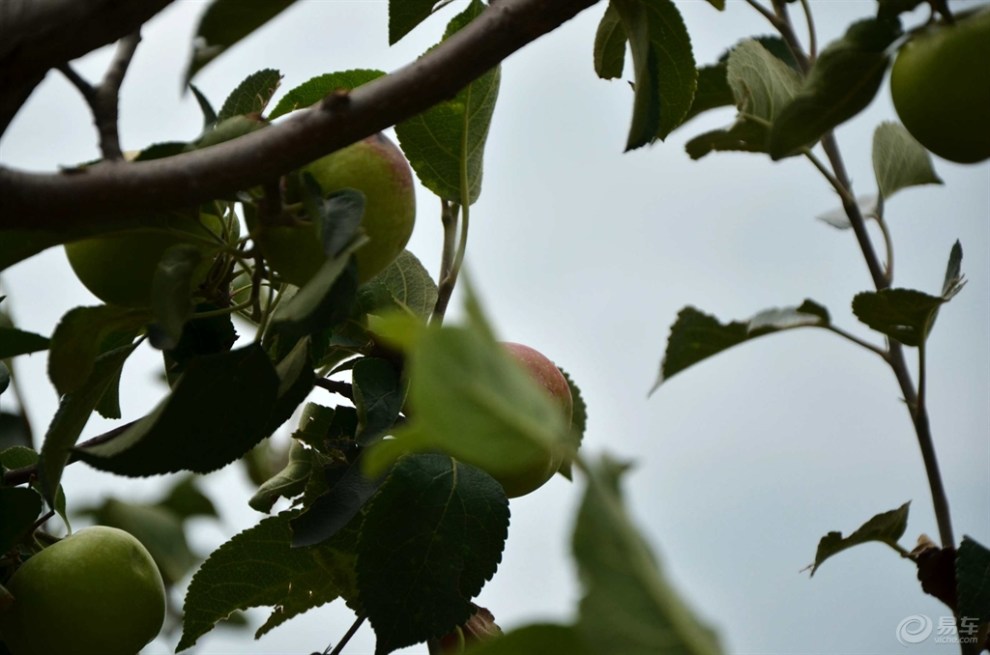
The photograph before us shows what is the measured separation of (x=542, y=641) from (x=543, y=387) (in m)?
0.64

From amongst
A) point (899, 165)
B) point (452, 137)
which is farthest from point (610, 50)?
point (899, 165)

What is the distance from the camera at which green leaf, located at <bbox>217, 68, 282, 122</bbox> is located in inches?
31.7

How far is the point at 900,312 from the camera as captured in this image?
0.87 meters

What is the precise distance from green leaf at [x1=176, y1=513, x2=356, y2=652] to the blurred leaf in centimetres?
19

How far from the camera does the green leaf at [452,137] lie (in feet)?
3.03

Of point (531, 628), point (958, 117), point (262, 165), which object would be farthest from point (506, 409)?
point (958, 117)

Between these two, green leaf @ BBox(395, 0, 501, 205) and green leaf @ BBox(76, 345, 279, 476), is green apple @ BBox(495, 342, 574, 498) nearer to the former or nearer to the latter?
green leaf @ BBox(395, 0, 501, 205)

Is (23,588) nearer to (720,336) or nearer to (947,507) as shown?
(720,336)

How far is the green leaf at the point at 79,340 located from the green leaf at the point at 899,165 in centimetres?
79

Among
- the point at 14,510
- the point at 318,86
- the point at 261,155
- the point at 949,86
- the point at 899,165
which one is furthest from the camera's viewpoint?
the point at 899,165

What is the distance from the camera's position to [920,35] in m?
0.66

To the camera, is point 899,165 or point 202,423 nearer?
point 202,423

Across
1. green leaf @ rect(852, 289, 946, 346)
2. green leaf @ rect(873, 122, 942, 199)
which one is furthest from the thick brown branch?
green leaf @ rect(873, 122, 942, 199)

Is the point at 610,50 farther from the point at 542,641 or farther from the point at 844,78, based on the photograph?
the point at 542,641
